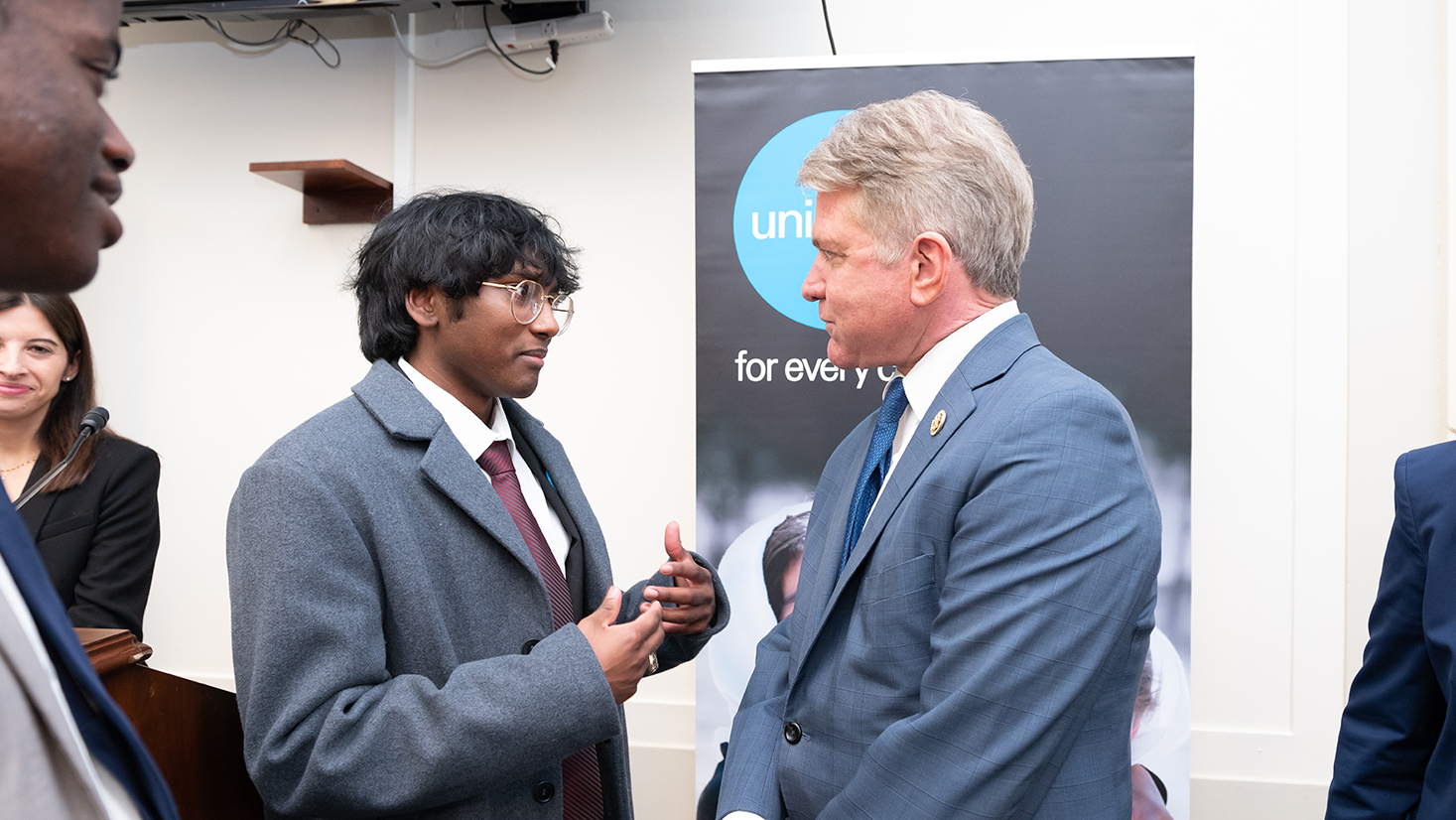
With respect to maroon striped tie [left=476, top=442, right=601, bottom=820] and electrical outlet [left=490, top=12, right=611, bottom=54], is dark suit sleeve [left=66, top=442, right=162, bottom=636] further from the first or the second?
electrical outlet [left=490, top=12, right=611, bottom=54]

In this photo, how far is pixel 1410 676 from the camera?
1163mm

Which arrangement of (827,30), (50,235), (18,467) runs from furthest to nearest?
(827,30) → (18,467) → (50,235)

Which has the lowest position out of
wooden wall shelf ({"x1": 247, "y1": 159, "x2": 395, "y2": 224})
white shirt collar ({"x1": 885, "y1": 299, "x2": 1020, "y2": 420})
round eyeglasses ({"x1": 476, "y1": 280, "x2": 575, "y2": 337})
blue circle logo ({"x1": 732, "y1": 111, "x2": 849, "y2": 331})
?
white shirt collar ({"x1": 885, "y1": 299, "x2": 1020, "y2": 420})

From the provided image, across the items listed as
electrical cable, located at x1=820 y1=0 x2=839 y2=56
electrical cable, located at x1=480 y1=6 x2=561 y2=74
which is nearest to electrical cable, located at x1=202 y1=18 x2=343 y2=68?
electrical cable, located at x1=480 y1=6 x2=561 y2=74

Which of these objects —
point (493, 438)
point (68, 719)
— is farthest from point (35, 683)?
point (493, 438)

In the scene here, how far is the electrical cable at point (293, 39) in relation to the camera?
3.23 meters

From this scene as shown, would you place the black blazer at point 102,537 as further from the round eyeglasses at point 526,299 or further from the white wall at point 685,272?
the round eyeglasses at point 526,299

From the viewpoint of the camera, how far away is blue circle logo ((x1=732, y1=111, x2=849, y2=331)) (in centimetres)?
242

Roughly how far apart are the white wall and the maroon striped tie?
154 cm

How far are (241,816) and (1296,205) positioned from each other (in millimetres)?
3000

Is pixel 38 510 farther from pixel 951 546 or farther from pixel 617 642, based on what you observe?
pixel 951 546

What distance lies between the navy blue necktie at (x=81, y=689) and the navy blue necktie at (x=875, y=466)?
892mm

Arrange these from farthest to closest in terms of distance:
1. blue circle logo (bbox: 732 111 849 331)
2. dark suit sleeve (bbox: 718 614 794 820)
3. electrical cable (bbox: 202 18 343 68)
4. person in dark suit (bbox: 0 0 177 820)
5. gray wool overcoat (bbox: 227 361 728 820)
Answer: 1. electrical cable (bbox: 202 18 343 68)
2. blue circle logo (bbox: 732 111 849 331)
3. dark suit sleeve (bbox: 718 614 794 820)
4. gray wool overcoat (bbox: 227 361 728 820)
5. person in dark suit (bbox: 0 0 177 820)

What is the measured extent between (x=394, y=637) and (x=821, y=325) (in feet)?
4.73
